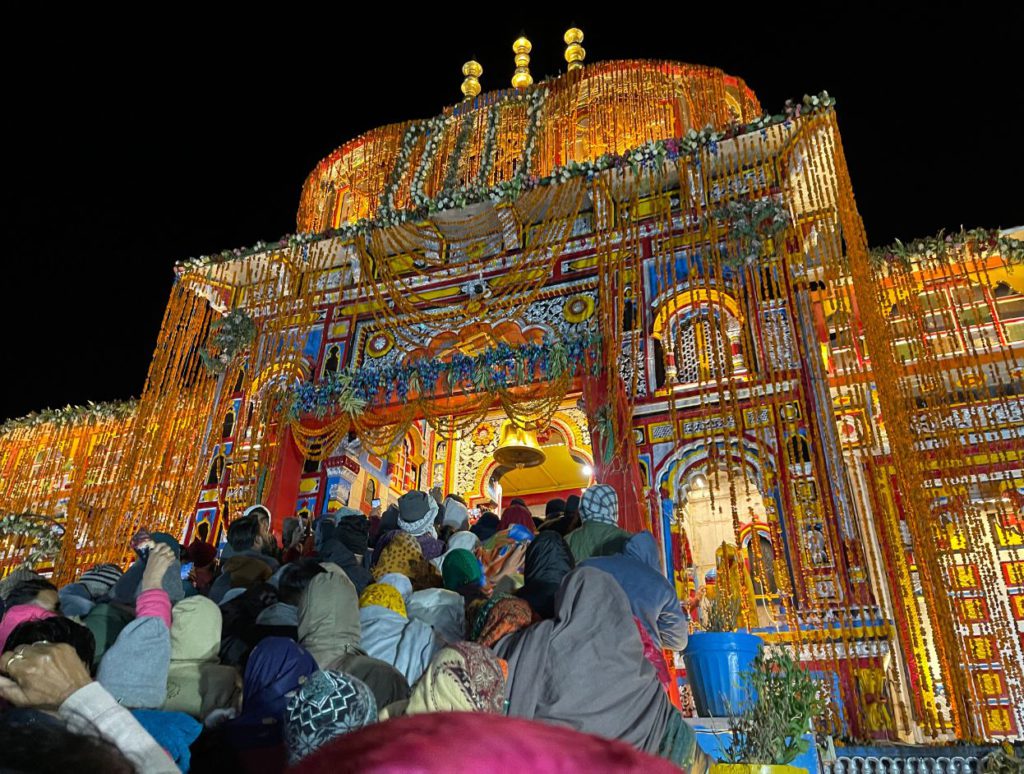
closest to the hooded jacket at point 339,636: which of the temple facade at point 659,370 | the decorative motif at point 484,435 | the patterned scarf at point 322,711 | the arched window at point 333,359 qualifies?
the patterned scarf at point 322,711

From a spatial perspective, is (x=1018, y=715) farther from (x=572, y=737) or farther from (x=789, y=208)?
(x=572, y=737)

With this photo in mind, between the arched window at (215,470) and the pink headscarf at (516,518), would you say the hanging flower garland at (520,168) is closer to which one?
the arched window at (215,470)

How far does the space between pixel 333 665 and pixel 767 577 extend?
713cm

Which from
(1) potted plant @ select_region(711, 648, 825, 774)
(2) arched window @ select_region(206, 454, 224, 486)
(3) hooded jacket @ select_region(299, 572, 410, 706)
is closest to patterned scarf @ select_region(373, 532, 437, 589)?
(3) hooded jacket @ select_region(299, 572, 410, 706)

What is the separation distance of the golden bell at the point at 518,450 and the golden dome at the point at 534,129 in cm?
378

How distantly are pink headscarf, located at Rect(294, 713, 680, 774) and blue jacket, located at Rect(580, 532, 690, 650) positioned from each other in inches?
116

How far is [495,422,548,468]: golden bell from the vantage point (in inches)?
419

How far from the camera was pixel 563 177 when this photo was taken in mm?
10086

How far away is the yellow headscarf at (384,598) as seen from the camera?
3.54 meters

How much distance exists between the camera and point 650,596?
3.63m

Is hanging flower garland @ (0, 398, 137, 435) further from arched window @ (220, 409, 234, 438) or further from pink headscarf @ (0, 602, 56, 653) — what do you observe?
pink headscarf @ (0, 602, 56, 653)

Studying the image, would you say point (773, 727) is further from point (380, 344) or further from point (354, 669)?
point (380, 344)

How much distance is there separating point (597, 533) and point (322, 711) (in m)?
2.87

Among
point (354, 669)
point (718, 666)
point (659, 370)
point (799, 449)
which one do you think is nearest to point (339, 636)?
point (354, 669)
